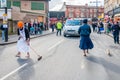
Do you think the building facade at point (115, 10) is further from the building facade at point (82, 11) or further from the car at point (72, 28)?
the building facade at point (82, 11)

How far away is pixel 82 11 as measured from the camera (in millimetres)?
109250

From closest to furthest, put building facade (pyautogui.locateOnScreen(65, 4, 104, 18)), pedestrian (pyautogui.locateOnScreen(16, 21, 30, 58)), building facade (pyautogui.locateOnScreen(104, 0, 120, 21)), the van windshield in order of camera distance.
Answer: pedestrian (pyautogui.locateOnScreen(16, 21, 30, 58)) < the van windshield < building facade (pyautogui.locateOnScreen(104, 0, 120, 21)) < building facade (pyautogui.locateOnScreen(65, 4, 104, 18))

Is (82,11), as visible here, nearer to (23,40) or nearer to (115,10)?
(115,10)

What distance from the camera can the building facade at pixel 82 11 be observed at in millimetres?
106500

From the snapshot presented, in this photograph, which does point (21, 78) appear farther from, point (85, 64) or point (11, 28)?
point (11, 28)

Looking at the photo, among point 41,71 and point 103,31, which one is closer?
point 41,71

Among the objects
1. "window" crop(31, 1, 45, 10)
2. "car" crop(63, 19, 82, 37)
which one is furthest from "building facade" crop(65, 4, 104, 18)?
"car" crop(63, 19, 82, 37)

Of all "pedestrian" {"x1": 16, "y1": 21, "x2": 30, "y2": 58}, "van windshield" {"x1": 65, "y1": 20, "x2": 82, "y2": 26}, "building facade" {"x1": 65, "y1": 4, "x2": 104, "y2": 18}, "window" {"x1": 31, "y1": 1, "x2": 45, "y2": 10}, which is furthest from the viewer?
"building facade" {"x1": 65, "y1": 4, "x2": 104, "y2": 18}

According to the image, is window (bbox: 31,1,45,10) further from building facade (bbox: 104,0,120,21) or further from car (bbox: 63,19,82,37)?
car (bbox: 63,19,82,37)

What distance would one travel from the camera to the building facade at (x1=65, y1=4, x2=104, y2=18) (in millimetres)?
106500

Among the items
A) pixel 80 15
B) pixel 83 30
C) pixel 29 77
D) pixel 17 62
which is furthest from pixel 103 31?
pixel 80 15

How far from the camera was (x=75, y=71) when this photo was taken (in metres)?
10.6

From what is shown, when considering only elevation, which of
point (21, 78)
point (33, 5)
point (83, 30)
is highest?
point (33, 5)

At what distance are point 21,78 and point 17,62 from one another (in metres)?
3.75
